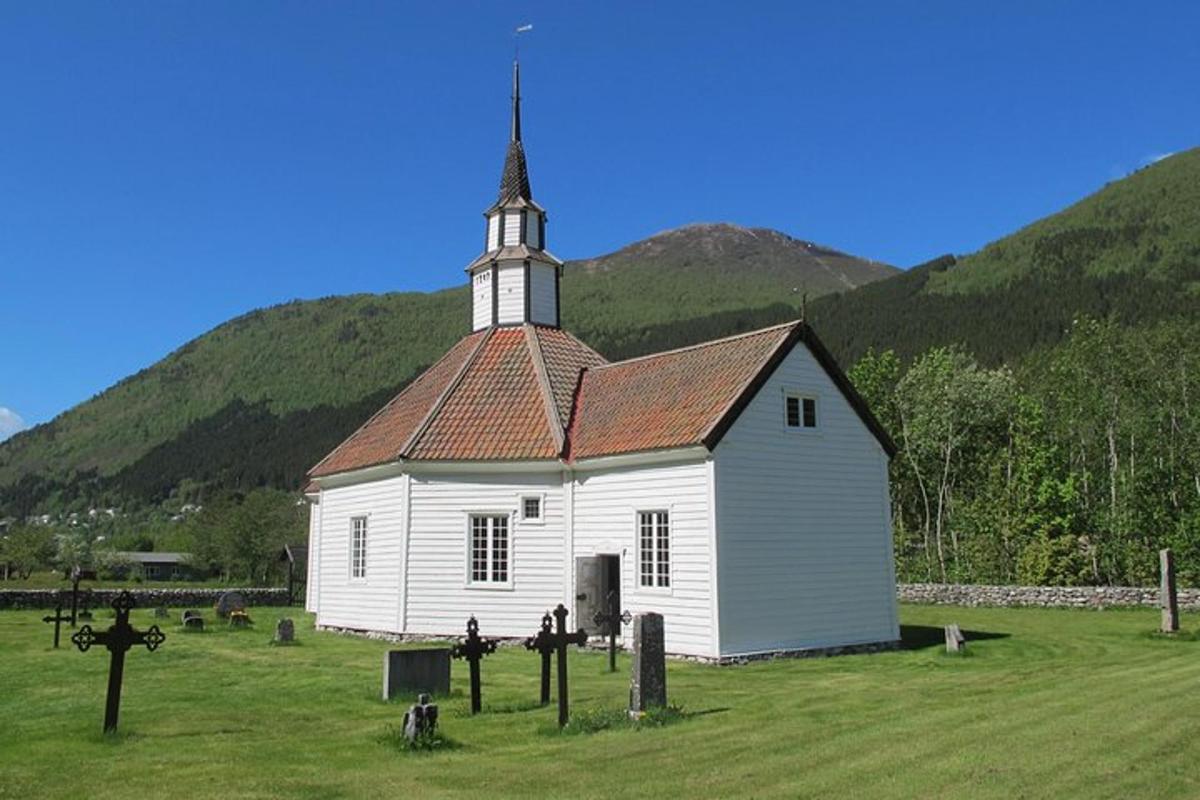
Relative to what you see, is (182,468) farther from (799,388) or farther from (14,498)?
(799,388)

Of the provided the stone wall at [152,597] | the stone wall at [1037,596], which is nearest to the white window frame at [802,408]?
the stone wall at [1037,596]

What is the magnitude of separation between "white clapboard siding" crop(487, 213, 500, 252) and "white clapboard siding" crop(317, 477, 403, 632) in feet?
29.1

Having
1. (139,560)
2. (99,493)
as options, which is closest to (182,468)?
(99,493)

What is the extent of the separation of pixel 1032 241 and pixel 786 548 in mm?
134570

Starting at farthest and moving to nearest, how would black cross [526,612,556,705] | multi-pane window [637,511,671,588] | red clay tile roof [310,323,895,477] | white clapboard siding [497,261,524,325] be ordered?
white clapboard siding [497,261,524,325]
red clay tile roof [310,323,895,477]
multi-pane window [637,511,671,588]
black cross [526,612,556,705]

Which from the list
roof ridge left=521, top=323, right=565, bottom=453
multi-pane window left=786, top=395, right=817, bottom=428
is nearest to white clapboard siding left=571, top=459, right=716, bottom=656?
roof ridge left=521, top=323, right=565, bottom=453

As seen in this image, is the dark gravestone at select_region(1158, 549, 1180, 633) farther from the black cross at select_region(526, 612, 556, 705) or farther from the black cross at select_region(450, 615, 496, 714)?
the black cross at select_region(450, 615, 496, 714)

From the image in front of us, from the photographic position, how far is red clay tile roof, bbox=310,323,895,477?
2116cm

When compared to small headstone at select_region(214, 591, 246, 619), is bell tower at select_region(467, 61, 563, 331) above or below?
above

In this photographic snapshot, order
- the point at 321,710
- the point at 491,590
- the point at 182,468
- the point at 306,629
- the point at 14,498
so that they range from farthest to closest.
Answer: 1. the point at 14,498
2. the point at 182,468
3. the point at 306,629
4. the point at 491,590
5. the point at 321,710

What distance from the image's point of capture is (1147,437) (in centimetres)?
3641

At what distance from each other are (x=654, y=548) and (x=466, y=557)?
5179 millimetres

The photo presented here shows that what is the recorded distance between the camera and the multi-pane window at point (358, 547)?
25.7 metres

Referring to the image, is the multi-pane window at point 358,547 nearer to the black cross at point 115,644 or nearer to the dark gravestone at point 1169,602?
the black cross at point 115,644
